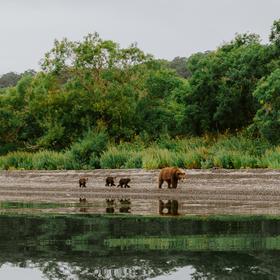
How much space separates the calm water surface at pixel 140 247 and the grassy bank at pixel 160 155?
1222cm

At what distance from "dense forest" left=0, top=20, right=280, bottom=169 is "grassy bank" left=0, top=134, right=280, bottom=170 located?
0.08 m

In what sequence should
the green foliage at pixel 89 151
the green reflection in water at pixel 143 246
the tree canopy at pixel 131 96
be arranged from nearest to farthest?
the green reflection in water at pixel 143 246 < the green foliage at pixel 89 151 < the tree canopy at pixel 131 96

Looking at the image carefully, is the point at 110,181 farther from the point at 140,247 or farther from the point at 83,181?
the point at 140,247

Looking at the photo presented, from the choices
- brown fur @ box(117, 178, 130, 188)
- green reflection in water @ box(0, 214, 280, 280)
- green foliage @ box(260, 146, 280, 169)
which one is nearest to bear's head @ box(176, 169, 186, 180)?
brown fur @ box(117, 178, 130, 188)

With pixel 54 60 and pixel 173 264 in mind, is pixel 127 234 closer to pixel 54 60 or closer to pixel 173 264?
pixel 173 264

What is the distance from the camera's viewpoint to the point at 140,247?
10.1 metres

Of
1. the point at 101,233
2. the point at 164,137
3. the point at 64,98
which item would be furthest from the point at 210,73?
the point at 101,233

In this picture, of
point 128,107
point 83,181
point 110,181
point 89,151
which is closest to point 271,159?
point 110,181

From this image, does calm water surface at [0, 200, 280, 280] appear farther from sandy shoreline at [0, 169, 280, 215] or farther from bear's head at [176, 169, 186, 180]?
bear's head at [176, 169, 186, 180]

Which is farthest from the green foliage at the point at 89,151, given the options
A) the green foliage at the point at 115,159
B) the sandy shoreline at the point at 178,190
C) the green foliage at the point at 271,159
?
the green foliage at the point at 271,159

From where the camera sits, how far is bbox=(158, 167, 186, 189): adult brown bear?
25761 mm

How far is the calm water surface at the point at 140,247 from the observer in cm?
778

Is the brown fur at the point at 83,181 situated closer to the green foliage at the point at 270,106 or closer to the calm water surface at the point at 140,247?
the green foliage at the point at 270,106

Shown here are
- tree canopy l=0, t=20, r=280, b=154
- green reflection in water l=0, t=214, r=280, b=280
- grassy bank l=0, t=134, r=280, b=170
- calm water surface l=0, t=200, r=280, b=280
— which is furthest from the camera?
tree canopy l=0, t=20, r=280, b=154
